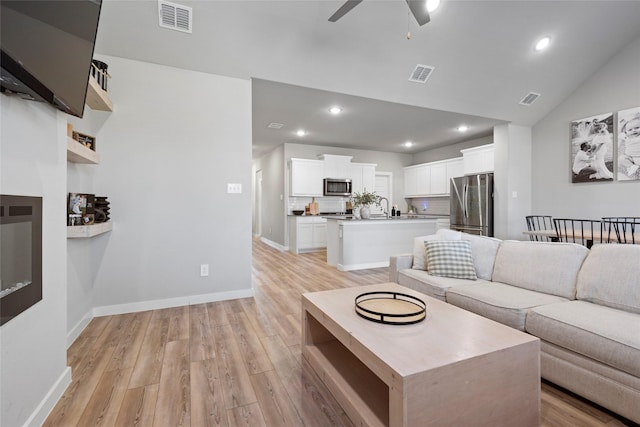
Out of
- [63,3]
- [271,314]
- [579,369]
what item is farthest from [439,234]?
[63,3]

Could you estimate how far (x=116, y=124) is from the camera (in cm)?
288

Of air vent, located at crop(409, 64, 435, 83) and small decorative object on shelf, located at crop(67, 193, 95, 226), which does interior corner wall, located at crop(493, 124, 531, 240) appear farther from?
small decorative object on shelf, located at crop(67, 193, 95, 226)

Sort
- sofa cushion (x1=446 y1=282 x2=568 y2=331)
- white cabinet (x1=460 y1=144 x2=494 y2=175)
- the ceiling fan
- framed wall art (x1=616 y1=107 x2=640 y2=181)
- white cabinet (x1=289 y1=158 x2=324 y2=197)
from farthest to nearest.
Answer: white cabinet (x1=289 y1=158 x2=324 y2=197) < white cabinet (x1=460 y1=144 x2=494 y2=175) < framed wall art (x1=616 y1=107 x2=640 y2=181) < the ceiling fan < sofa cushion (x1=446 y1=282 x2=568 y2=331)

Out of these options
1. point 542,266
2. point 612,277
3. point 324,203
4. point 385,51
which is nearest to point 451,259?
point 542,266

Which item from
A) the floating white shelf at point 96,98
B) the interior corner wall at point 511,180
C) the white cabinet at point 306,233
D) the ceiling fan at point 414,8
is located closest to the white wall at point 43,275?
the floating white shelf at point 96,98

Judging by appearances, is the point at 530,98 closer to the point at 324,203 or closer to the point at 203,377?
the point at 324,203

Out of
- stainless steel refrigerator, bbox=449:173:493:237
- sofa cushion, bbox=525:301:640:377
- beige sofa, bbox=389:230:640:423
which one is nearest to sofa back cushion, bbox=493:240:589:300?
beige sofa, bbox=389:230:640:423

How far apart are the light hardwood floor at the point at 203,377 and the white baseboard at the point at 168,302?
91mm

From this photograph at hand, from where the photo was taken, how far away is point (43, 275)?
58.7 inches

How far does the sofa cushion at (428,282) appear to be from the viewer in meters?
2.45

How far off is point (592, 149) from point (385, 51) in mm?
3720

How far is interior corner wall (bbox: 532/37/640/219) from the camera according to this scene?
164 inches

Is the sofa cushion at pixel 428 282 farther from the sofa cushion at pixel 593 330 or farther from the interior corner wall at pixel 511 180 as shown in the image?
the interior corner wall at pixel 511 180

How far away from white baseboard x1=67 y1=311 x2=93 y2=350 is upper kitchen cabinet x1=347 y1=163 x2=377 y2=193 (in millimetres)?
5635
